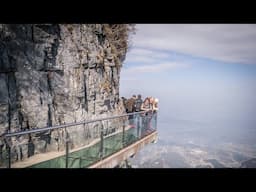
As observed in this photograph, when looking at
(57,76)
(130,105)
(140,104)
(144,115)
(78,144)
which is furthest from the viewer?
(130,105)

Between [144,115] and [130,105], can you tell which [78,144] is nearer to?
[144,115]

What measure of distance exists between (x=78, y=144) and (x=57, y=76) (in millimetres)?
3994

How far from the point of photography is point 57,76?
859cm

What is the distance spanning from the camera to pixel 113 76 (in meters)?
11.2

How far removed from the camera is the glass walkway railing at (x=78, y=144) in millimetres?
4102

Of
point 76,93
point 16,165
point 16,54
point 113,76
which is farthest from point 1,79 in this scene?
point 113,76

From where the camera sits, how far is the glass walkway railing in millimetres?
4102

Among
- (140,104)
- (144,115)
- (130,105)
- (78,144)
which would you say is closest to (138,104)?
(140,104)

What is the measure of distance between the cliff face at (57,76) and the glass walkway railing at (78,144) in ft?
0.16

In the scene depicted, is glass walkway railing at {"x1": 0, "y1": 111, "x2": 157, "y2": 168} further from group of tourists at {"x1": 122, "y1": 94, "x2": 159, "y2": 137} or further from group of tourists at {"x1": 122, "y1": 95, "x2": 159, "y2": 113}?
group of tourists at {"x1": 122, "y1": 95, "x2": 159, "y2": 113}

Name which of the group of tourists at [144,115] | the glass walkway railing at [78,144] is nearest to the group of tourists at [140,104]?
the group of tourists at [144,115]
